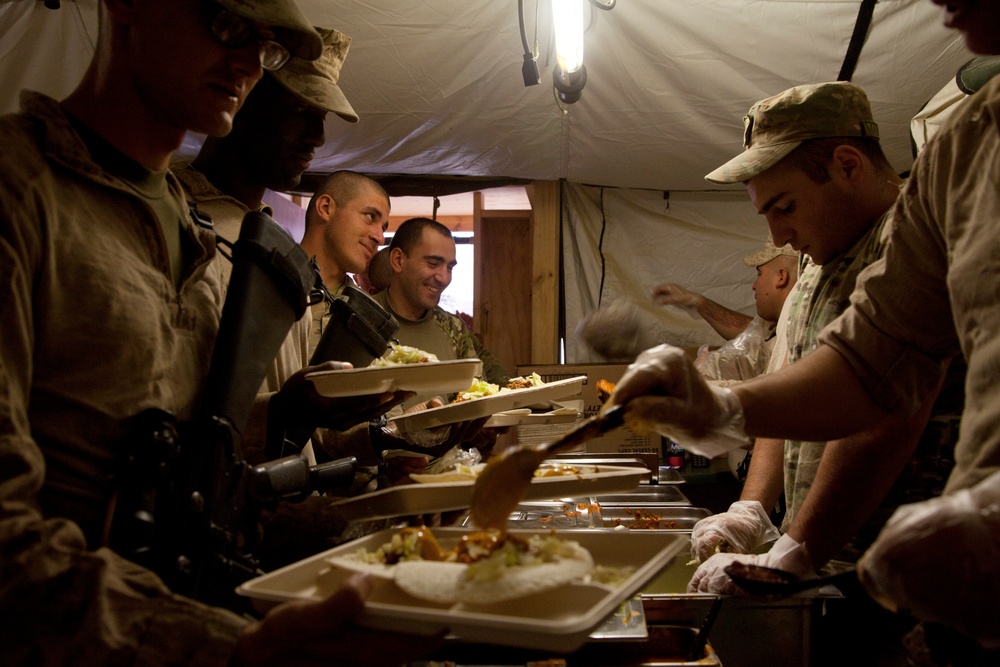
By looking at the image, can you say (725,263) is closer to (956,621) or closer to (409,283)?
(409,283)

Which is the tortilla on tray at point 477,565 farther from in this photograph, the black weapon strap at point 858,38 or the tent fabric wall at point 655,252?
the tent fabric wall at point 655,252

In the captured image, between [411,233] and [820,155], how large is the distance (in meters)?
3.12

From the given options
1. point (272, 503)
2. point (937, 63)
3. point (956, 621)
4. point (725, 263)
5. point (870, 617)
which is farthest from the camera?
point (725, 263)

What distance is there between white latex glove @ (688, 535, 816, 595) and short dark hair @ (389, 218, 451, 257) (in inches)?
125

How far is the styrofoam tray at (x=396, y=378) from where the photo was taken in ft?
6.22

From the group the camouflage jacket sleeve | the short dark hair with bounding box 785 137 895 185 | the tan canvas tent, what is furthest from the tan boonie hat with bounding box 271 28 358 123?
the camouflage jacket sleeve

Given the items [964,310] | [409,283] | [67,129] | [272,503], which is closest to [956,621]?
[964,310]

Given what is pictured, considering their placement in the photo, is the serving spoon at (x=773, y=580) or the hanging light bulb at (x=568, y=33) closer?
the serving spoon at (x=773, y=580)

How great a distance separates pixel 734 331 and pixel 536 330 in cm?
155

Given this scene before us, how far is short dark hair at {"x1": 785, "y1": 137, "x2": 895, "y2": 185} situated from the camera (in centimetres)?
250

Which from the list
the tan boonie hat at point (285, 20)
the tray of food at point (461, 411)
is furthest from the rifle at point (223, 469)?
the tray of food at point (461, 411)

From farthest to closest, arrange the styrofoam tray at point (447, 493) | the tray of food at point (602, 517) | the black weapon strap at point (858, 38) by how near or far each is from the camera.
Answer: the black weapon strap at point (858, 38), the tray of food at point (602, 517), the styrofoam tray at point (447, 493)

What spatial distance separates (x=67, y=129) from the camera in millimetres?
1409

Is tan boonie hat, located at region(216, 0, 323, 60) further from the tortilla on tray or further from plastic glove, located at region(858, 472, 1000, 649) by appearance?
plastic glove, located at region(858, 472, 1000, 649)
